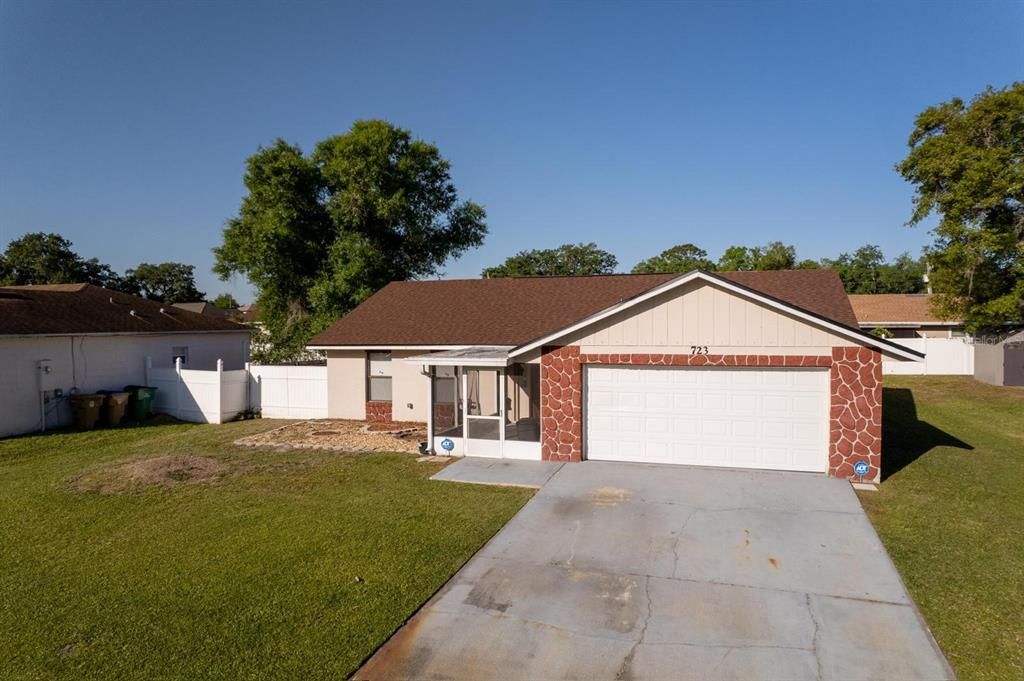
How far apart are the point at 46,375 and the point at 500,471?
14733mm

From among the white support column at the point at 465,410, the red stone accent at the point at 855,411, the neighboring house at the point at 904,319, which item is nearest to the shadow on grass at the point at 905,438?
the red stone accent at the point at 855,411

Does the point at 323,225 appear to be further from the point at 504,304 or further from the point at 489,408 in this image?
the point at 489,408

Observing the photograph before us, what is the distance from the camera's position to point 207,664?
5.23 m

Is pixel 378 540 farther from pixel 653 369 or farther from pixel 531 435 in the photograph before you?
pixel 653 369

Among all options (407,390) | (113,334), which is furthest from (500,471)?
(113,334)

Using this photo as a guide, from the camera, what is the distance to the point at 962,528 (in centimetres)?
838

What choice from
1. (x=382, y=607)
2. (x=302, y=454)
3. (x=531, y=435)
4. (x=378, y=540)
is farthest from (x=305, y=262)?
(x=382, y=607)

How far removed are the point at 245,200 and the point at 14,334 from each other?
17.0 m

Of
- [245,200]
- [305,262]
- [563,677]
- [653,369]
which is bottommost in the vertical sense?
[563,677]

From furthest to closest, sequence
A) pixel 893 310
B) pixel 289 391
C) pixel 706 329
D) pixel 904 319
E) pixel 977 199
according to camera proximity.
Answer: pixel 893 310 < pixel 904 319 < pixel 977 199 < pixel 289 391 < pixel 706 329

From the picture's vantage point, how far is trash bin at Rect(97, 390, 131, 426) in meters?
18.1

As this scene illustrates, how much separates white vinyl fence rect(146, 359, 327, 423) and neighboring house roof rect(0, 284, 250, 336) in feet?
9.95

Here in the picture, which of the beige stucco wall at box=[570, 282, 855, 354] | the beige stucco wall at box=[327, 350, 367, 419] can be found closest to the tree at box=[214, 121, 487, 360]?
the beige stucco wall at box=[327, 350, 367, 419]

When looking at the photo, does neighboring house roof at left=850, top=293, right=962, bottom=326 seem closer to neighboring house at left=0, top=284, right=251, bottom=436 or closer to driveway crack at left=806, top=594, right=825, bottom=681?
driveway crack at left=806, top=594, right=825, bottom=681
